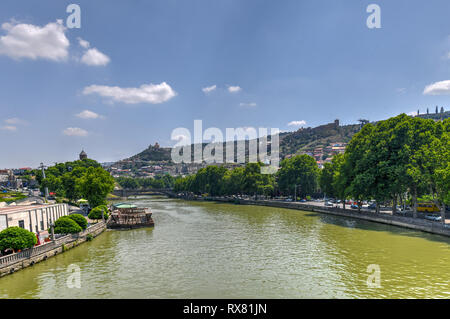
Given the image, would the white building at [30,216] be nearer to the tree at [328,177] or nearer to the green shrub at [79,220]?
the green shrub at [79,220]

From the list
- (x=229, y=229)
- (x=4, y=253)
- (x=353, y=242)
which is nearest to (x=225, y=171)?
(x=229, y=229)

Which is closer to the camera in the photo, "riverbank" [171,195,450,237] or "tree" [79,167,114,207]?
"riverbank" [171,195,450,237]

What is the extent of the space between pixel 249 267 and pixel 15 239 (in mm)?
21114

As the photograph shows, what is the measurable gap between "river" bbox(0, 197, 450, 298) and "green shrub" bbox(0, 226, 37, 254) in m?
2.33

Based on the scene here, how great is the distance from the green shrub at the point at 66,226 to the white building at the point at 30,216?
1396 mm

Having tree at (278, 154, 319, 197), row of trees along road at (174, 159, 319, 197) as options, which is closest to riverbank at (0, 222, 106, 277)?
tree at (278, 154, 319, 197)

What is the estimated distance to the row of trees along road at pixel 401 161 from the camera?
4162 centimetres

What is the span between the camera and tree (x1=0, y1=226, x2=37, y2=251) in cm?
2617

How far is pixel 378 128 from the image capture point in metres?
53.5

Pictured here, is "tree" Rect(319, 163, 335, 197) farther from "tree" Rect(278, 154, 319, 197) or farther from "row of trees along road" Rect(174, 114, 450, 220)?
"tree" Rect(278, 154, 319, 197)

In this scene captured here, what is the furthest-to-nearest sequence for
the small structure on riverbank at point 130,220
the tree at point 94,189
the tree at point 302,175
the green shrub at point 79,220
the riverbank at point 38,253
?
1. the tree at point 302,175
2. the tree at point 94,189
3. the small structure on riverbank at point 130,220
4. the green shrub at point 79,220
5. the riverbank at point 38,253

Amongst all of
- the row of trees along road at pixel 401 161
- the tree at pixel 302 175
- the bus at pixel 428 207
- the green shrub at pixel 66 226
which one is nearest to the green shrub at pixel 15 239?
the green shrub at pixel 66 226

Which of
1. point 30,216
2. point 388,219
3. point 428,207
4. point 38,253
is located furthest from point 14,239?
point 428,207
